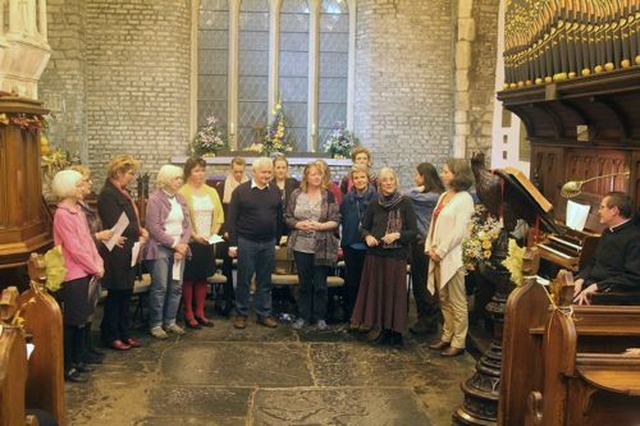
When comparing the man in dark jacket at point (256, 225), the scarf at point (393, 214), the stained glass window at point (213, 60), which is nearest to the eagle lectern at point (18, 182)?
the man in dark jacket at point (256, 225)

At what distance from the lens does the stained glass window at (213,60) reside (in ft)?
43.6

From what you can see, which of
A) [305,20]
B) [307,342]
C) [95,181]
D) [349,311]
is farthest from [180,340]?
[305,20]

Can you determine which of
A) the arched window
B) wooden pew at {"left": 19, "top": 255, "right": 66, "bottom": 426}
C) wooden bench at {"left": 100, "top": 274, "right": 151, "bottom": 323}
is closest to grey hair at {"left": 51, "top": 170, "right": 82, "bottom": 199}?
wooden bench at {"left": 100, "top": 274, "right": 151, "bottom": 323}

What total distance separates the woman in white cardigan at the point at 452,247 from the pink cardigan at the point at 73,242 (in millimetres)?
2681

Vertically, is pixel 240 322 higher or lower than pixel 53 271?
lower

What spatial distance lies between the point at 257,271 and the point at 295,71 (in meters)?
7.27

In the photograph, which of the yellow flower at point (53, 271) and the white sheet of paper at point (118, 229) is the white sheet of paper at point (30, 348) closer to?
the yellow flower at point (53, 271)

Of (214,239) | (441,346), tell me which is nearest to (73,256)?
(214,239)

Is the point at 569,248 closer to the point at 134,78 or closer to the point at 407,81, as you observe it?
the point at 407,81

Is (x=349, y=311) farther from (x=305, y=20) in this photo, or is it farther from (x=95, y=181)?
(x=305, y=20)

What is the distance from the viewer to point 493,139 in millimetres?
11695

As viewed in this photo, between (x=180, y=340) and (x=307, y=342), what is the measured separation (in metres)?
1.10

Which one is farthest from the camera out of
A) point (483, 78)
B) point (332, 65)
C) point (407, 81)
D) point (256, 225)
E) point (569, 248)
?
point (332, 65)

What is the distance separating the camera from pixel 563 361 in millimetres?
3264
